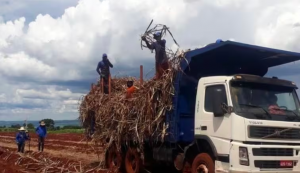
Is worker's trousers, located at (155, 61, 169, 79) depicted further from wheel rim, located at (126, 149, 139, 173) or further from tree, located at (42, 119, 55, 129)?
tree, located at (42, 119, 55, 129)

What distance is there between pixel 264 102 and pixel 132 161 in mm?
4851

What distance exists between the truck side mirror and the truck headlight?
2.79 feet

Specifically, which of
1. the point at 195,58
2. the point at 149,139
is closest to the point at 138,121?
the point at 149,139

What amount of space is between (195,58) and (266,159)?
305cm

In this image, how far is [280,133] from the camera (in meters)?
8.56

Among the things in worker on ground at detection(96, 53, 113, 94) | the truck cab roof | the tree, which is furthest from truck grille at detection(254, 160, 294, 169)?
the tree

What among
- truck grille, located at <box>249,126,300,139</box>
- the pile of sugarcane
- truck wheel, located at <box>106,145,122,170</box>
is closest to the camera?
truck grille, located at <box>249,126,300,139</box>

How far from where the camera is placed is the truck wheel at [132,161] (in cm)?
1192

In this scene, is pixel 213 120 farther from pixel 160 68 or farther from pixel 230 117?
pixel 160 68

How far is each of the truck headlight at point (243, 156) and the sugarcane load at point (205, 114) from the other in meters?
0.02

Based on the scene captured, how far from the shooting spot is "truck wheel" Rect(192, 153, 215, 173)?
351 inches

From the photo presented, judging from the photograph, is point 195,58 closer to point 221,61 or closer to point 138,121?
point 221,61

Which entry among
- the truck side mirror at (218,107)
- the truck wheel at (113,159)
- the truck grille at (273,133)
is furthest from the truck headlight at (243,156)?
the truck wheel at (113,159)

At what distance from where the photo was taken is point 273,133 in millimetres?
8508
